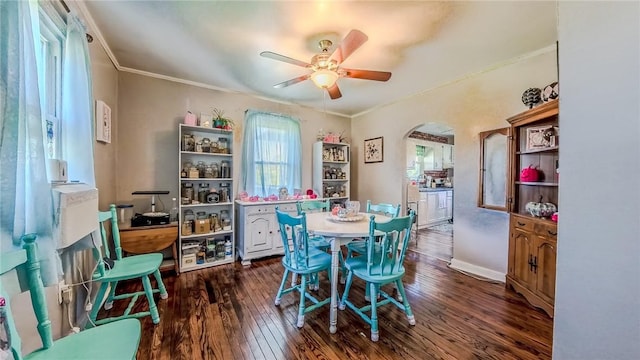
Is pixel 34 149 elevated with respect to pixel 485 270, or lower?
elevated

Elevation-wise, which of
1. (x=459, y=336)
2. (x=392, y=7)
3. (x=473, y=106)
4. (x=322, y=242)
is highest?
(x=392, y=7)

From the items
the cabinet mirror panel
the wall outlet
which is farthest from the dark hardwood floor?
the cabinet mirror panel

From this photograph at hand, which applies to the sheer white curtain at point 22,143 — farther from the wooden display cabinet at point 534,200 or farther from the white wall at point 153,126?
the wooden display cabinet at point 534,200

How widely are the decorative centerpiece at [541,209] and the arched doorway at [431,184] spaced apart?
1770 mm

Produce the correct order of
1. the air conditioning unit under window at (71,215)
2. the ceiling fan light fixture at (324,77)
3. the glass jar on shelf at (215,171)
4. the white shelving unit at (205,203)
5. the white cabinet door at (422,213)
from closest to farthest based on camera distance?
the air conditioning unit under window at (71,215)
the ceiling fan light fixture at (324,77)
the white shelving unit at (205,203)
the glass jar on shelf at (215,171)
the white cabinet door at (422,213)

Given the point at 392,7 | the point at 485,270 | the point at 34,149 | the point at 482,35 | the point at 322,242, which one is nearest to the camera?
the point at 34,149

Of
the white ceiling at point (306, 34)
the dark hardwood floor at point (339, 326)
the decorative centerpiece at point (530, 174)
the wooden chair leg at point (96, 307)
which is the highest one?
the white ceiling at point (306, 34)

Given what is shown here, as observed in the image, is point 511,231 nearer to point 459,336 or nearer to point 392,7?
point 459,336

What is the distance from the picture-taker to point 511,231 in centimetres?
244

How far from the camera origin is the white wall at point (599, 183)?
54 centimetres

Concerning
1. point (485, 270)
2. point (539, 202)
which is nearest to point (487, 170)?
point (539, 202)

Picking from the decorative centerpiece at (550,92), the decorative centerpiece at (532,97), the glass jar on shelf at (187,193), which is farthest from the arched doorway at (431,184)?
the glass jar on shelf at (187,193)

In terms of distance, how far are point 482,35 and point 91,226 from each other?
3402 mm

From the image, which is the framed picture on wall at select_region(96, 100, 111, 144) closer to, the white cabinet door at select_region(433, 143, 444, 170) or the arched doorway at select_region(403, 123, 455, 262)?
the arched doorway at select_region(403, 123, 455, 262)
